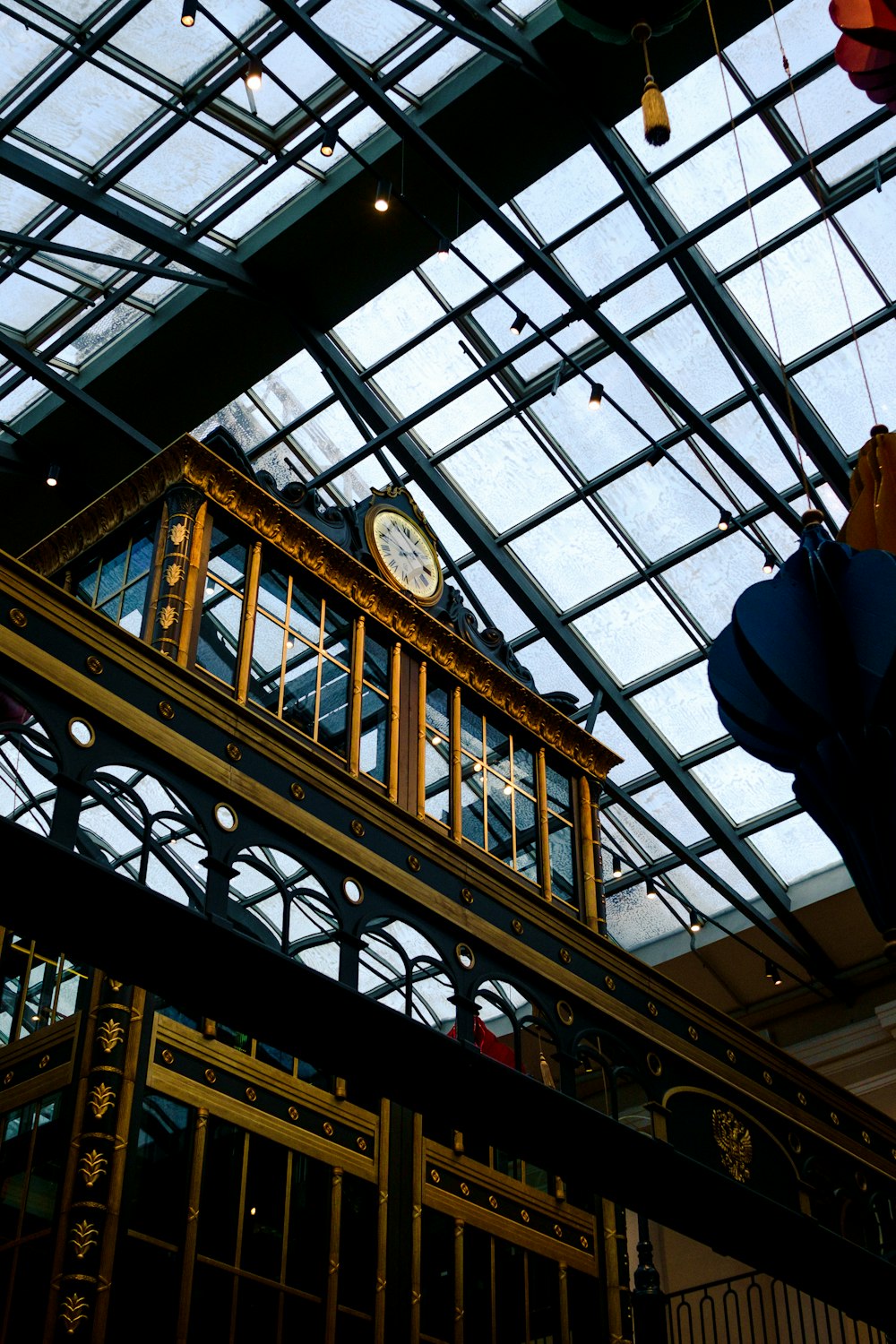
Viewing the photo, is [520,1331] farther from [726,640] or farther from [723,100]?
[723,100]

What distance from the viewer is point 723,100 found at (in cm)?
1299

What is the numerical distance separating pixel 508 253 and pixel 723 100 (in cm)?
224

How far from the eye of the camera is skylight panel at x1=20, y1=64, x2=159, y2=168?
12.1 m

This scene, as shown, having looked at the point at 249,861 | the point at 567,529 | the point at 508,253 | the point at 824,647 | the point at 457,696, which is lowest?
the point at 824,647

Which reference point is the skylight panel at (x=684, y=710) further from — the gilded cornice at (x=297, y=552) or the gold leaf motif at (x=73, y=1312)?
the gold leaf motif at (x=73, y=1312)

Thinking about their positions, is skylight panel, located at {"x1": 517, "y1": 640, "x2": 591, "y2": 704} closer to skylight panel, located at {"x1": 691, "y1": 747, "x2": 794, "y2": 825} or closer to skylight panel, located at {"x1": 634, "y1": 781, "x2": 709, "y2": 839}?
skylight panel, located at {"x1": 634, "y1": 781, "x2": 709, "y2": 839}

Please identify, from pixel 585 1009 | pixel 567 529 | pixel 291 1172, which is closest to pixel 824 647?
pixel 585 1009

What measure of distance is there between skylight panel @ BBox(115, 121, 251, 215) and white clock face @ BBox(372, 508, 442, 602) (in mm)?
3904

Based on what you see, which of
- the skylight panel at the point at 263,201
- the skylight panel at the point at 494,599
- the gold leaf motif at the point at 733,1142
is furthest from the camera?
the skylight panel at the point at 494,599

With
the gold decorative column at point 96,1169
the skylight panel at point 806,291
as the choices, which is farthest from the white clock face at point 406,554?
the skylight panel at point 806,291

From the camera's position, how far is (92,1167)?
7391 millimetres

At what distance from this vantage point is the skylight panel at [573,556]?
50.6ft

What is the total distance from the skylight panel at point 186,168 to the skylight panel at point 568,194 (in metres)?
2.46

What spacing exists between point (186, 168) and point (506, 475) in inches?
164
